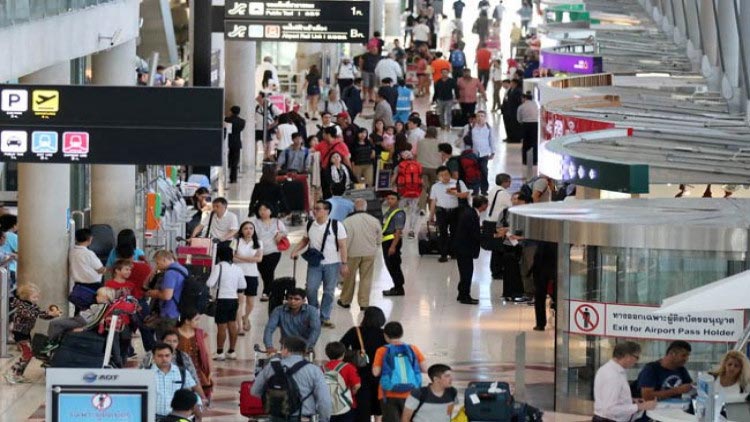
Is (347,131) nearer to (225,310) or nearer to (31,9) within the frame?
(225,310)

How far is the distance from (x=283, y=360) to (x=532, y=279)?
334 inches

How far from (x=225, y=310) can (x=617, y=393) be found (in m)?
5.92

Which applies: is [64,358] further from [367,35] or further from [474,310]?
[367,35]

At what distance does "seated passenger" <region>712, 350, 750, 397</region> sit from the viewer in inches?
575

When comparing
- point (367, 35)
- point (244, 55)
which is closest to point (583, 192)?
point (367, 35)

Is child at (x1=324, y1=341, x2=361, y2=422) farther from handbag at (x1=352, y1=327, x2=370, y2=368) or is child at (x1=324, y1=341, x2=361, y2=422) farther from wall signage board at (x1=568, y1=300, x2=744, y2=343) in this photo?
wall signage board at (x1=568, y1=300, x2=744, y2=343)

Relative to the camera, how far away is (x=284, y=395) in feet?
49.2

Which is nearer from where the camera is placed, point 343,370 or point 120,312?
point 343,370

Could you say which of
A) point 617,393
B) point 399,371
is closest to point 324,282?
point 399,371

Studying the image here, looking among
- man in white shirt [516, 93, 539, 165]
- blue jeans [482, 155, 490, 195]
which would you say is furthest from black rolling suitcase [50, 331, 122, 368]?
man in white shirt [516, 93, 539, 165]

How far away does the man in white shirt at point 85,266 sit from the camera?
21234 millimetres

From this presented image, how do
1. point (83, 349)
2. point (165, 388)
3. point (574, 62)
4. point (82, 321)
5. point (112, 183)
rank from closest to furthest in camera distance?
point (165, 388), point (83, 349), point (82, 321), point (112, 183), point (574, 62)

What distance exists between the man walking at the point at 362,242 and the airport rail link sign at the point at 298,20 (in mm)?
9304

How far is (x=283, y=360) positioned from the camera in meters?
15.2
